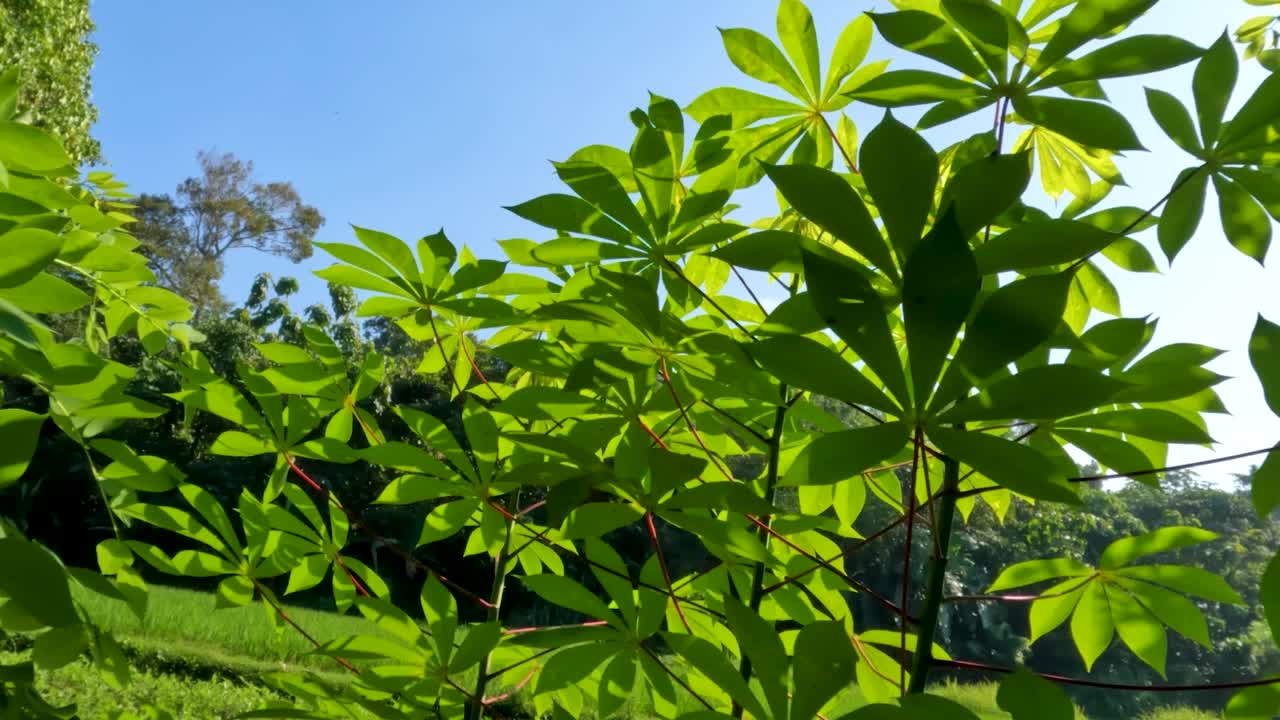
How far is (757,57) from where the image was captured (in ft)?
2.30

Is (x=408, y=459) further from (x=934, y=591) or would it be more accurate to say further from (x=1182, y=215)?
(x=1182, y=215)

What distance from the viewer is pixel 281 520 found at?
74 centimetres

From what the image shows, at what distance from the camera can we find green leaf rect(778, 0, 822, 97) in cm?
69

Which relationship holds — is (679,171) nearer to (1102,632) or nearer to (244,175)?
(1102,632)

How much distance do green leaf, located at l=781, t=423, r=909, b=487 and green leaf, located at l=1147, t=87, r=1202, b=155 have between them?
0.33 meters

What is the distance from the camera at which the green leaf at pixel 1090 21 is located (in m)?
0.44

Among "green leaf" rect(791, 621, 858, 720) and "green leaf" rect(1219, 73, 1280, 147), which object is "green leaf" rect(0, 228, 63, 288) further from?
"green leaf" rect(1219, 73, 1280, 147)

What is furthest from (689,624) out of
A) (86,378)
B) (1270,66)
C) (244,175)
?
(244,175)

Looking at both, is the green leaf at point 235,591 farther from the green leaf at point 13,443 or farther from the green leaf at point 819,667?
the green leaf at point 819,667

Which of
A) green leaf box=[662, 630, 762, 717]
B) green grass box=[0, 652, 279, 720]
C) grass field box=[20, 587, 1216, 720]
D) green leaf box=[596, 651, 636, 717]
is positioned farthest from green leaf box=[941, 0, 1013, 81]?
green grass box=[0, 652, 279, 720]

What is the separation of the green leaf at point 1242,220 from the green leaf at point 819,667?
379 mm

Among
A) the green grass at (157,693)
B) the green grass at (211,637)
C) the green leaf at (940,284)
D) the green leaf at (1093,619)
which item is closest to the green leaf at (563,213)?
the green leaf at (940,284)

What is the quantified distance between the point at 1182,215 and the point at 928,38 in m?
0.22

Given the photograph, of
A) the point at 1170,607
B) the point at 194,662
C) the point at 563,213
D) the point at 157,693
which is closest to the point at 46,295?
the point at 563,213
